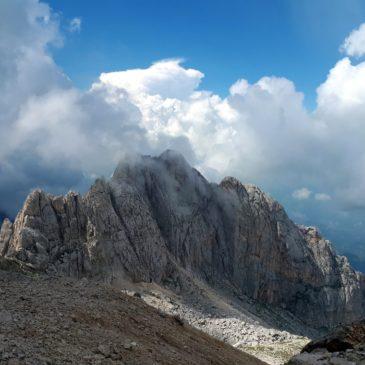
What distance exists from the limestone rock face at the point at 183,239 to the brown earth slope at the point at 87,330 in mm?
66759

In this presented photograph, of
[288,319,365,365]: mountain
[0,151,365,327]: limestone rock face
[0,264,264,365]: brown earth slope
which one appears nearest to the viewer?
[0,264,264,365]: brown earth slope

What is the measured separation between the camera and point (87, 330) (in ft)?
76.1

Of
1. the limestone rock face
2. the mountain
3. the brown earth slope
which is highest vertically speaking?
the limestone rock face

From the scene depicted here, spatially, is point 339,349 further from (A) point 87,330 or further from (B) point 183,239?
(B) point 183,239

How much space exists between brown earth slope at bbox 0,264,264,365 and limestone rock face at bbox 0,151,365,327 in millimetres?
66759

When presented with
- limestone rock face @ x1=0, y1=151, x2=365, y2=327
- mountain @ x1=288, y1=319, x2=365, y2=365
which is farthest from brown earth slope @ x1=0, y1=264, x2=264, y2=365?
limestone rock face @ x1=0, y1=151, x2=365, y2=327

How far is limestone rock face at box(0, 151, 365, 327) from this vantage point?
105312 millimetres

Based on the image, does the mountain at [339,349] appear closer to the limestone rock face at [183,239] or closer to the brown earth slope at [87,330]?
the brown earth slope at [87,330]

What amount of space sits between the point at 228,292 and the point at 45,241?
61576 mm

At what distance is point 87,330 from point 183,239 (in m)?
118

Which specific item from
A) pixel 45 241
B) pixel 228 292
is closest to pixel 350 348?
pixel 45 241

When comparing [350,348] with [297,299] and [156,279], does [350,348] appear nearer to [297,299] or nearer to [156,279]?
[156,279]

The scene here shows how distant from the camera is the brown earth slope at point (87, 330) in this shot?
64.0 feet

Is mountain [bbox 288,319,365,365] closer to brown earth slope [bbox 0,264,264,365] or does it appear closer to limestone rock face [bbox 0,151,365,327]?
brown earth slope [bbox 0,264,264,365]
